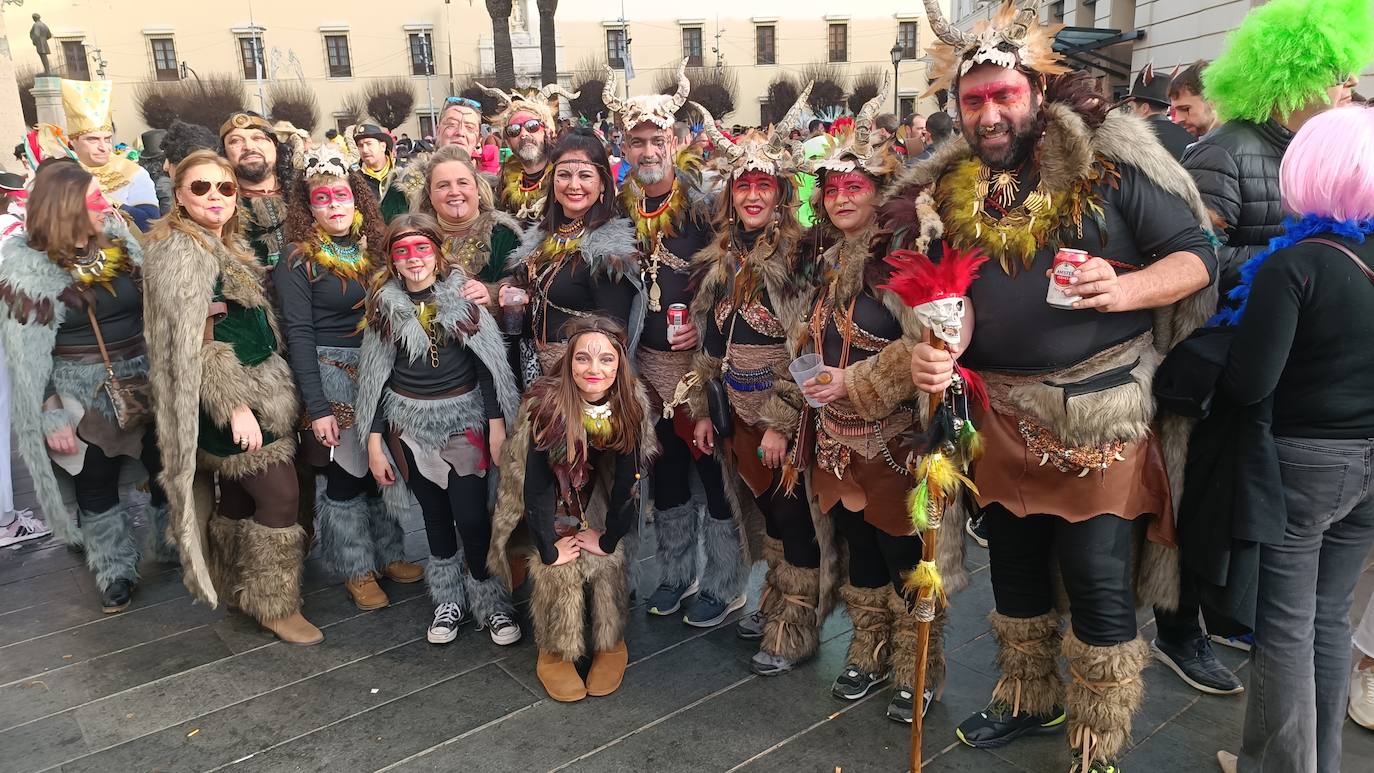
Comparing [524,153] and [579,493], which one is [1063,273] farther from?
[524,153]

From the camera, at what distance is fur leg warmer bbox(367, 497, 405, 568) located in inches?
164

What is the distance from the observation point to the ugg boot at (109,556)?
410 centimetres

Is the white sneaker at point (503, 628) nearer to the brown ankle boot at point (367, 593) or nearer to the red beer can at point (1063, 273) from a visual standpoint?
the brown ankle boot at point (367, 593)

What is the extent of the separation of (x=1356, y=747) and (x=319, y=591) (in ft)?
14.3

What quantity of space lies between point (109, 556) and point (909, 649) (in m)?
3.84

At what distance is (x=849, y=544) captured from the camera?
3125 millimetres

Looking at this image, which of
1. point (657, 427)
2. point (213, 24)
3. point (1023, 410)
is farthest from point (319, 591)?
point (213, 24)

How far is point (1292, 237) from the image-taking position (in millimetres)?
2207

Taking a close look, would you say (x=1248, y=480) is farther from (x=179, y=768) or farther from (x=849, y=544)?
(x=179, y=768)

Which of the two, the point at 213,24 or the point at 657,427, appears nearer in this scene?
the point at 657,427

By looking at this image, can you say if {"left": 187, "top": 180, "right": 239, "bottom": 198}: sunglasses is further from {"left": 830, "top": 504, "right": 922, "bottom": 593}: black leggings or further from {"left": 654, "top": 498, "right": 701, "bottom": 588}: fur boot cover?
{"left": 830, "top": 504, "right": 922, "bottom": 593}: black leggings

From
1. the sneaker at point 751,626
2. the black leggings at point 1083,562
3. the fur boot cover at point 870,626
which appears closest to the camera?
the black leggings at point 1083,562

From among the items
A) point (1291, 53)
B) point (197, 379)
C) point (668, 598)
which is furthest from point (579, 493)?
point (1291, 53)

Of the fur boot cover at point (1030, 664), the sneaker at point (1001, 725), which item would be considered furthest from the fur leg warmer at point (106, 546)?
the fur boot cover at point (1030, 664)
